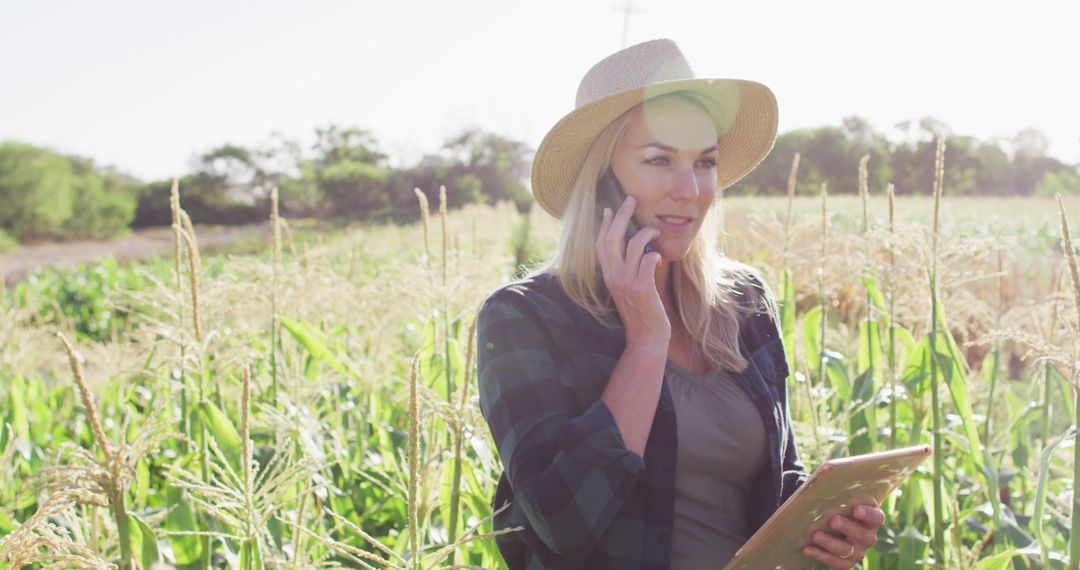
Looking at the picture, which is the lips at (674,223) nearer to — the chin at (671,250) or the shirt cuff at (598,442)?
the chin at (671,250)

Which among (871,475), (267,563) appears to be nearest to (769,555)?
(871,475)

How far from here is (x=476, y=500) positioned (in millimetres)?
2266

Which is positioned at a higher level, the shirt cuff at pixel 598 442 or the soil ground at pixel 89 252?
the shirt cuff at pixel 598 442

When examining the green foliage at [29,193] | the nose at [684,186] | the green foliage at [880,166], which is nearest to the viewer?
the nose at [684,186]

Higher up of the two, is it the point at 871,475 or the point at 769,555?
the point at 871,475

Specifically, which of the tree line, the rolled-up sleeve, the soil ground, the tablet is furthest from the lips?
the tree line

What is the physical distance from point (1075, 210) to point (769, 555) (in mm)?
23644

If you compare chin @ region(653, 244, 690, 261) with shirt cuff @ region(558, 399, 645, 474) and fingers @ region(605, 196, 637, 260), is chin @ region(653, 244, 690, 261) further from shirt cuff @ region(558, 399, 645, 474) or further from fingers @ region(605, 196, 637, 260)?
shirt cuff @ region(558, 399, 645, 474)

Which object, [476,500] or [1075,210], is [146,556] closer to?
[476,500]

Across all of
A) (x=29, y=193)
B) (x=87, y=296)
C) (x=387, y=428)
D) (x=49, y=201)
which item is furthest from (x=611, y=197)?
(x=29, y=193)

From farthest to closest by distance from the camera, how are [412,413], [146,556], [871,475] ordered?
A: [146,556], [871,475], [412,413]

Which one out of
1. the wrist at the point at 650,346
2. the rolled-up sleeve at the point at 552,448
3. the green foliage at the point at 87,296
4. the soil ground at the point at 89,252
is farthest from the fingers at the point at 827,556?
the soil ground at the point at 89,252

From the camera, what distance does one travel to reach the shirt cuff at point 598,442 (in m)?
1.59

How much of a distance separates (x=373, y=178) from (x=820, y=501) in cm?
3998
